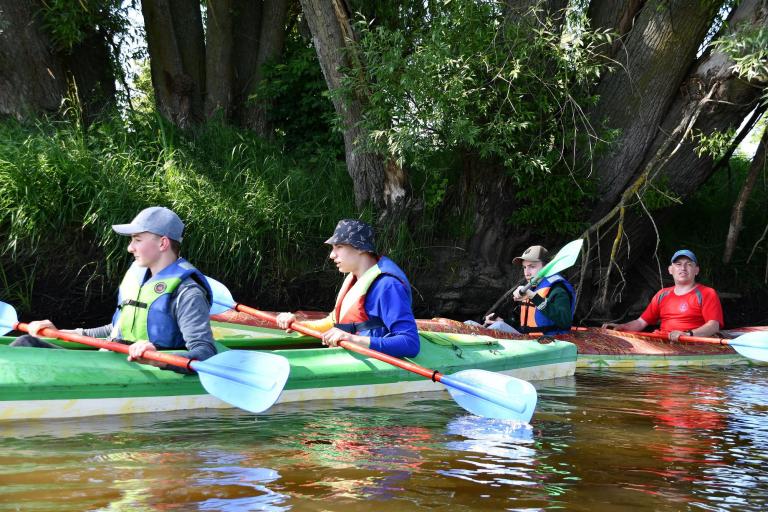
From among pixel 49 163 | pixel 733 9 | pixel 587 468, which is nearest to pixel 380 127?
pixel 49 163

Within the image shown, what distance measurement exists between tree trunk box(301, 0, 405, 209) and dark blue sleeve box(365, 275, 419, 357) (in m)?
3.12

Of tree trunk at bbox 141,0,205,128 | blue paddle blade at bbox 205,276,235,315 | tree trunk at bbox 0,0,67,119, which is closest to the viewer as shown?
blue paddle blade at bbox 205,276,235,315

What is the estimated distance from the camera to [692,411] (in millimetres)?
5332

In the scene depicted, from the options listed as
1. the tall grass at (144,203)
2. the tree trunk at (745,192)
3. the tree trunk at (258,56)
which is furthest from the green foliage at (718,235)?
the tree trunk at (258,56)

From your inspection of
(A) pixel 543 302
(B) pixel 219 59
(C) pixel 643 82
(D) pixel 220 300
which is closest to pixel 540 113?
(C) pixel 643 82

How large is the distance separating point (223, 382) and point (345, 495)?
4.03 feet

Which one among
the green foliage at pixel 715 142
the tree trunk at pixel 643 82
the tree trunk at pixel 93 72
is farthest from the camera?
the tree trunk at pixel 93 72

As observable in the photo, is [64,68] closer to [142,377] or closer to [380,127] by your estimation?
[380,127]

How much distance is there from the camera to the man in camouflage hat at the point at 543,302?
23.4ft

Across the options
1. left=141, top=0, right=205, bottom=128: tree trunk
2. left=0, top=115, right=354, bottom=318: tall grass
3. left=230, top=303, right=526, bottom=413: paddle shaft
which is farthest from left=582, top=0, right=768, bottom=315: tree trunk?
left=141, top=0, right=205, bottom=128: tree trunk

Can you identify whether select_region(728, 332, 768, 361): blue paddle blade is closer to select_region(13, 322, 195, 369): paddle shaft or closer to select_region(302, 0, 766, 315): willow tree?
select_region(302, 0, 766, 315): willow tree

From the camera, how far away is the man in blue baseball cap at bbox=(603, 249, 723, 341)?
7.61 metres

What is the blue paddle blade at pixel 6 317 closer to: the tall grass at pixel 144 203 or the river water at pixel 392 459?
the river water at pixel 392 459

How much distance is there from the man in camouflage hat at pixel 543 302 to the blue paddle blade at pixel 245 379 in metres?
3.10
